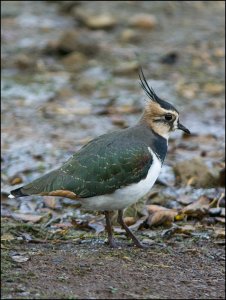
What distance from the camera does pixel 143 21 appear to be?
620 inches

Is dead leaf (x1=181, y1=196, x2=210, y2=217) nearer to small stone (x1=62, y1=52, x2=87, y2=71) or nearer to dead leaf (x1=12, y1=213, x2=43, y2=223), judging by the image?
dead leaf (x1=12, y1=213, x2=43, y2=223)

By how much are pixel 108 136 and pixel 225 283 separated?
1525 mm

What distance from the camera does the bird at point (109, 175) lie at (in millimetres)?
6324

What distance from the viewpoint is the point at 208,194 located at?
28.4 feet

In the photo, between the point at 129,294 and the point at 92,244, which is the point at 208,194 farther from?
the point at 129,294

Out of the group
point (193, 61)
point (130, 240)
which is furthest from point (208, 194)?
point (193, 61)

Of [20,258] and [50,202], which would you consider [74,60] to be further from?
[20,258]

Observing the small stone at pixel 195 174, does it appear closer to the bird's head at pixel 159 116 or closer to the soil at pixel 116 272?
the soil at pixel 116 272

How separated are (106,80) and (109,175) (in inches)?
269

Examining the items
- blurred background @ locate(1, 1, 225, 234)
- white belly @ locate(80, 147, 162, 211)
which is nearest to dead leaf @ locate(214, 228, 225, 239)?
blurred background @ locate(1, 1, 225, 234)

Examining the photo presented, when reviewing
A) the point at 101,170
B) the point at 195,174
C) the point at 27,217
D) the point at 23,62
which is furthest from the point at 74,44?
the point at 101,170

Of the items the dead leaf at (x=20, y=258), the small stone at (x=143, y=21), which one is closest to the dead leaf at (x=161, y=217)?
the dead leaf at (x=20, y=258)

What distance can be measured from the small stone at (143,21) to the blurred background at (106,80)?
0.07 feet

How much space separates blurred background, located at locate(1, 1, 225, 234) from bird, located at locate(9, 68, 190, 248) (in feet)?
5.85
